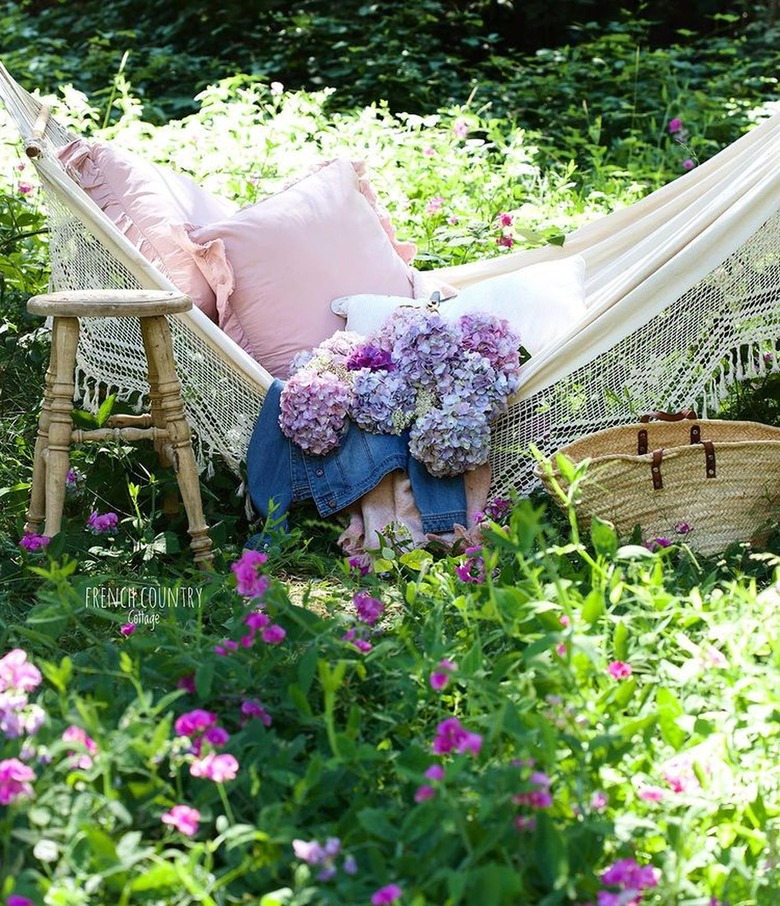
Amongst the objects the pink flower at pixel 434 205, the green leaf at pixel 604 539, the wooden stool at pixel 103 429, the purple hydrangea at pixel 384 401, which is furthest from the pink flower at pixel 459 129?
the green leaf at pixel 604 539

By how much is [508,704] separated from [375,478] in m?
1.11

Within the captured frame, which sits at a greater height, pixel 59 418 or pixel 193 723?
pixel 59 418

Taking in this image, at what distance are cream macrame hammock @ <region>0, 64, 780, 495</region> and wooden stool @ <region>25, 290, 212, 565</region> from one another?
11 centimetres

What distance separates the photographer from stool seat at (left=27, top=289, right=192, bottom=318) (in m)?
2.31

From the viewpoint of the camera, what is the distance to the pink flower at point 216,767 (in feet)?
4.53

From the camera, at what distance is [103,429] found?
2418 millimetres

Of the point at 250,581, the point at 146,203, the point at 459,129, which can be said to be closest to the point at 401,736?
the point at 250,581

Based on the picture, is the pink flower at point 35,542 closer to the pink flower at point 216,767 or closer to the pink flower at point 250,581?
the pink flower at point 250,581

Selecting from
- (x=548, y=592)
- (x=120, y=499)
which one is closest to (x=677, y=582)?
(x=548, y=592)

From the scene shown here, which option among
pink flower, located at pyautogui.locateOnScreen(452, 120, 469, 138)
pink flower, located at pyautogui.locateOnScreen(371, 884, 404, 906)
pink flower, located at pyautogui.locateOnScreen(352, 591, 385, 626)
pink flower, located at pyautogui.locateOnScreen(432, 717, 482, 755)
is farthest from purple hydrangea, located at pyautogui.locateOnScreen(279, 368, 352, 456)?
pink flower, located at pyautogui.locateOnScreen(452, 120, 469, 138)

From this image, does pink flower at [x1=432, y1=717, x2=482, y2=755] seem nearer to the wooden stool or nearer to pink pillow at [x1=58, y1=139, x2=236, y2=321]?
the wooden stool

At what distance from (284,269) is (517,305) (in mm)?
496

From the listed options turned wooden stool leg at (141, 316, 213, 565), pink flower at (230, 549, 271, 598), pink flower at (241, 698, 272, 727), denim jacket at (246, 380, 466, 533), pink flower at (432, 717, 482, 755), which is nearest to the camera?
pink flower at (432, 717, 482, 755)

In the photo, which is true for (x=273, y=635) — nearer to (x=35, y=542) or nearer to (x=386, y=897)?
(x=386, y=897)
